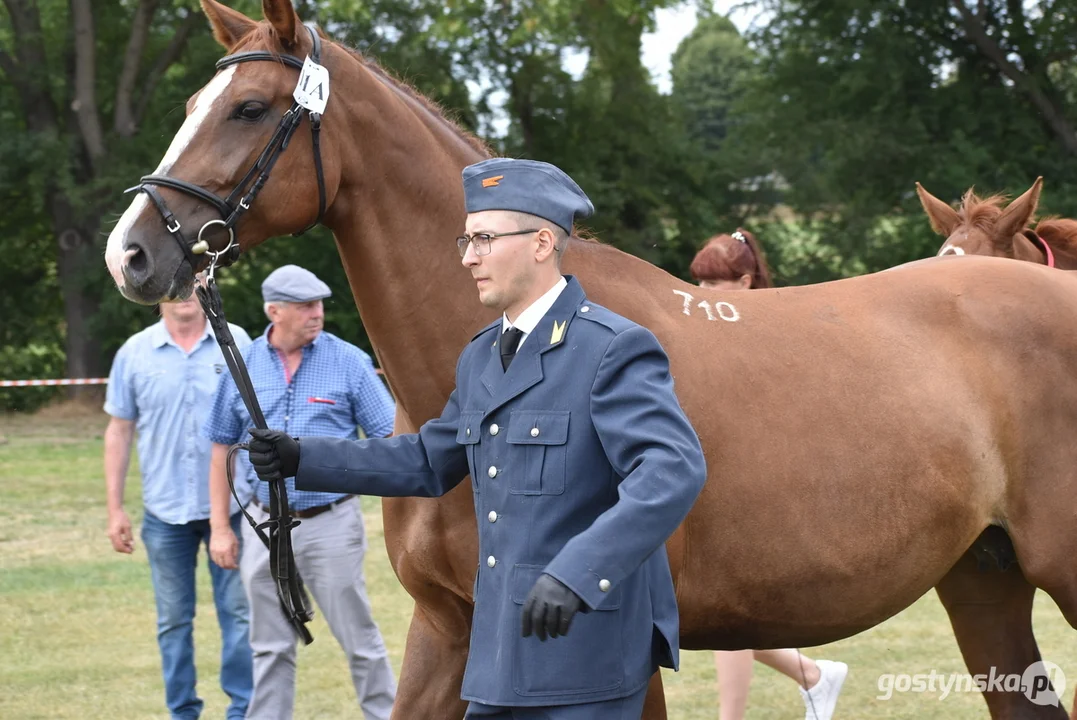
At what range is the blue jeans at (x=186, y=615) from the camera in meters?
6.01

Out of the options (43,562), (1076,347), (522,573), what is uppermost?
(1076,347)

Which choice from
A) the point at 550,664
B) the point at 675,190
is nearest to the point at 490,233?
the point at 550,664

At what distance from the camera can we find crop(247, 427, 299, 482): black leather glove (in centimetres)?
315

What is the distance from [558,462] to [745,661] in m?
3.06

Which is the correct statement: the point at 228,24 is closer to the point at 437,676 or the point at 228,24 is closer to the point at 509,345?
the point at 509,345

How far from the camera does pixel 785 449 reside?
12.2ft

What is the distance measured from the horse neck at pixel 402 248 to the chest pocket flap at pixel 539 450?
0.78 m

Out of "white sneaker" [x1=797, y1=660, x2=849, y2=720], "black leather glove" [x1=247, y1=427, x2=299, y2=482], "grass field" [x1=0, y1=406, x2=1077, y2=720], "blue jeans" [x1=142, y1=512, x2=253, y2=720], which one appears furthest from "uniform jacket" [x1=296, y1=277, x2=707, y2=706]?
"grass field" [x1=0, y1=406, x2=1077, y2=720]

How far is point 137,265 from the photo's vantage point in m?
3.28

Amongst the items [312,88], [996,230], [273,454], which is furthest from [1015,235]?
[273,454]

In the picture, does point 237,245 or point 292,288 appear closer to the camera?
point 237,245

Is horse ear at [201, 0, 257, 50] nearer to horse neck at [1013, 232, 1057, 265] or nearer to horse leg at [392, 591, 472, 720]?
horse leg at [392, 591, 472, 720]

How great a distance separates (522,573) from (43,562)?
8.32 meters

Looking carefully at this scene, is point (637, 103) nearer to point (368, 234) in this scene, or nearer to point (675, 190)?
point (675, 190)
